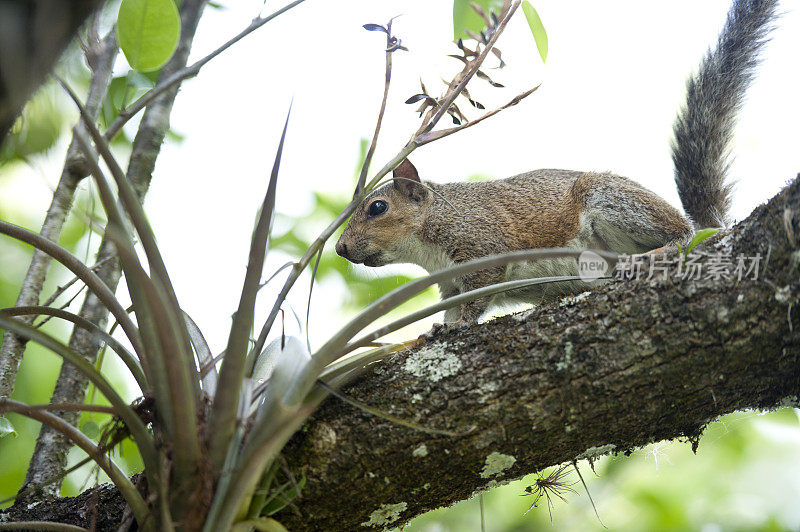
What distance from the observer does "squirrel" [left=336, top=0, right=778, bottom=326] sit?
2518mm

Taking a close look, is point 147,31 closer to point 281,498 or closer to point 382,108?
point 382,108

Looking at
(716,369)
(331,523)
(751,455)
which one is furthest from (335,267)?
(751,455)

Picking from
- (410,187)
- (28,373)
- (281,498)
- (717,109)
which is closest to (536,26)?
(717,109)

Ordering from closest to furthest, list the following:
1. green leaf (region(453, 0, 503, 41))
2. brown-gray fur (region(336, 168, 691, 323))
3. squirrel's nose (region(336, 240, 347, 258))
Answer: green leaf (region(453, 0, 503, 41))
brown-gray fur (region(336, 168, 691, 323))
squirrel's nose (region(336, 240, 347, 258))

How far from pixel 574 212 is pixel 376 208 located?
97 centimetres

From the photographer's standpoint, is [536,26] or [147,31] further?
[536,26]

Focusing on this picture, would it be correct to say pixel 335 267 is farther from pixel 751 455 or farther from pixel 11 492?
pixel 751 455

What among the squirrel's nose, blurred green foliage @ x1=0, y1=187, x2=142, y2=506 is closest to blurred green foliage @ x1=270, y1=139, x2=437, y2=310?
the squirrel's nose

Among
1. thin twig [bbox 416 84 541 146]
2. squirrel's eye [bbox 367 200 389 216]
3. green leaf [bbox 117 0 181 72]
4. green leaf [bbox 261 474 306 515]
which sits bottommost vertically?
green leaf [bbox 261 474 306 515]

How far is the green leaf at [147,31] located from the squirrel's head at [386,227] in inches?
58.4

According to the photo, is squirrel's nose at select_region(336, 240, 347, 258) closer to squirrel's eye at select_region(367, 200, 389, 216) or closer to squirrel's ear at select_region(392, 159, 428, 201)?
squirrel's eye at select_region(367, 200, 389, 216)

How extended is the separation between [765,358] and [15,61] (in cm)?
136

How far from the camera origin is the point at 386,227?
3049 millimetres

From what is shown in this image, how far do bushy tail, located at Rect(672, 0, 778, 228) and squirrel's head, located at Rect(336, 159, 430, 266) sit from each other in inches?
47.7
